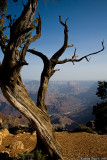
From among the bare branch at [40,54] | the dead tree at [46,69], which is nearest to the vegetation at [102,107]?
the dead tree at [46,69]

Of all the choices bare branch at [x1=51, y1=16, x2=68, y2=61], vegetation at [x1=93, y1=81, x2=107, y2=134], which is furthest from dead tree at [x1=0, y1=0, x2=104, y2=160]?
vegetation at [x1=93, y1=81, x2=107, y2=134]

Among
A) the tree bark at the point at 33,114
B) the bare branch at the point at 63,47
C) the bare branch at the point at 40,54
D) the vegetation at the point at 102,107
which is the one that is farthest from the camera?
the vegetation at the point at 102,107

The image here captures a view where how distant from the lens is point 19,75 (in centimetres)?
473

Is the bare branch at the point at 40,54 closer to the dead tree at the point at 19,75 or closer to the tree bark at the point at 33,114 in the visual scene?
the dead tree at the point at 19,75

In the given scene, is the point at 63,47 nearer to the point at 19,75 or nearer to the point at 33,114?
the point at 19,75

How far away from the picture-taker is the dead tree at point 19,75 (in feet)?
11.5

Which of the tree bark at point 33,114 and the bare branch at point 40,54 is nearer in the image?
the tree bark at point 33,114

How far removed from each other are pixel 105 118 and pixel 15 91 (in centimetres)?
1861

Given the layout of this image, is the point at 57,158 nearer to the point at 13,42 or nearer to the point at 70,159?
the point at 70,159

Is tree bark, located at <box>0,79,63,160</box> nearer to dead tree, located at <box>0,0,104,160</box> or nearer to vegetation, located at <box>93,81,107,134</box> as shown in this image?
dead tree, located at <box>0,0,104,160</box>

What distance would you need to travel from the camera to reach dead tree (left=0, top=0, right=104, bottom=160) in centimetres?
352

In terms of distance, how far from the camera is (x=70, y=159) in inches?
245

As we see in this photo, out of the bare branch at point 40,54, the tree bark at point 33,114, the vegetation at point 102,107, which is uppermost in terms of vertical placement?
the bare branch at point 40,54

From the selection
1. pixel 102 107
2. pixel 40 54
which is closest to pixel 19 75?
pixel 40 54
